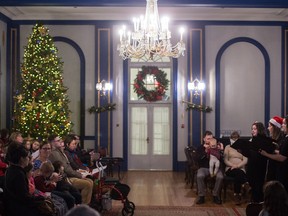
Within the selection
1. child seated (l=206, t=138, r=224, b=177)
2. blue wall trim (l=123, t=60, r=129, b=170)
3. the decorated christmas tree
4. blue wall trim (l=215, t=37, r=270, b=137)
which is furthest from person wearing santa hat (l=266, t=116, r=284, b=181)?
blue wall trim (l=123, t=60, r=129, b=170)

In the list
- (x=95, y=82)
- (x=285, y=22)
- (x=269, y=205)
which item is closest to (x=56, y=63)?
(x=95, y=82)

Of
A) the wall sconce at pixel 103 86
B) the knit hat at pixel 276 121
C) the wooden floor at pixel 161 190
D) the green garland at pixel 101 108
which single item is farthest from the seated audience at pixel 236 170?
the wall sconce at pixel 103 86

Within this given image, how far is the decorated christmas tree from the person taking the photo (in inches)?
473

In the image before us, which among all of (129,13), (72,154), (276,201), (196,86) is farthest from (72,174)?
(129,13)

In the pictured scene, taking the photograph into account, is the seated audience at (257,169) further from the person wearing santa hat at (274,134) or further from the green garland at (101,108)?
the green garland at (101,108)

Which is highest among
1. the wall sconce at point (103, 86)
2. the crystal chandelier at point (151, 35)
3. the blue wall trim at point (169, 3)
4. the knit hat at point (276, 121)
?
the blue wall trim at point (169, 3)

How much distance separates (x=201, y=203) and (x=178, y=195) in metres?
0.96

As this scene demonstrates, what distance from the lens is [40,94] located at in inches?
477

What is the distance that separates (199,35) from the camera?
14.2m

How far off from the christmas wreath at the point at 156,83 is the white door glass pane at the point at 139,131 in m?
0.41

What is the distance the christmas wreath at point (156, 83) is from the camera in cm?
1423

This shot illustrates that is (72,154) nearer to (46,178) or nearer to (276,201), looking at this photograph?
(46,178)

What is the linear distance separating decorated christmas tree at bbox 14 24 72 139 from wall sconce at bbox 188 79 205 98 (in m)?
3.58

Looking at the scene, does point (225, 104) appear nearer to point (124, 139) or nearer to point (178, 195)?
point (124, 139)
